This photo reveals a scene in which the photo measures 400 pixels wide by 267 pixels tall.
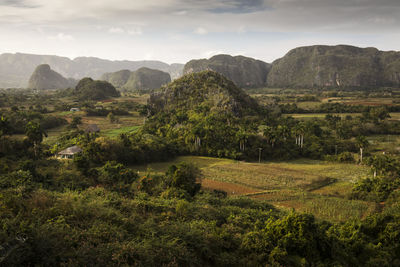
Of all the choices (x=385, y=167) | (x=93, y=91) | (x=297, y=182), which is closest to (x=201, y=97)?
(x=297, y=182)

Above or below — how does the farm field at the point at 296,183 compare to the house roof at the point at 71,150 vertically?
below

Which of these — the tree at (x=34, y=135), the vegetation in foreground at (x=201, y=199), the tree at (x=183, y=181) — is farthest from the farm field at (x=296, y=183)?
the tree at (x=34, y=135)

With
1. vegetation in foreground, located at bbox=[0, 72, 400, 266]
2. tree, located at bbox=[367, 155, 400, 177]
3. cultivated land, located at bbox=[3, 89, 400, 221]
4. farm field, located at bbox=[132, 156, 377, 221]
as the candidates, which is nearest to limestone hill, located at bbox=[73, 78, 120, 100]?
vegetation in foreground, located at bbox=[0, 72, 400, 266]

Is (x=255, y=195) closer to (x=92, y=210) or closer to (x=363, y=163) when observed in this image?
(x=92, y=210)

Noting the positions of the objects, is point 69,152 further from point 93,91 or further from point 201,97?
point 93,91

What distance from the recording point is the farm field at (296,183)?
27672 mm

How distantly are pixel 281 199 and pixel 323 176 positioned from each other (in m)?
Answer: 12.6

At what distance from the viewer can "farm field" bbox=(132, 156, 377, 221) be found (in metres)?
27.7

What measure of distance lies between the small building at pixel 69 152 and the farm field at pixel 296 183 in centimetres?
847

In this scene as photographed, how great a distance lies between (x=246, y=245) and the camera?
12.5 metres

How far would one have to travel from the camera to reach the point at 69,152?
39750 mm

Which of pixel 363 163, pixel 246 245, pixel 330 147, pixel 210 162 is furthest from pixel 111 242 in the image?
pixel 330 147

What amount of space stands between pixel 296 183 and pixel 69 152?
31162mm

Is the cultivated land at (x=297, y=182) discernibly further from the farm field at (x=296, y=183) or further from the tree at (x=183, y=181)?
the tree at (x=183, y=181)
